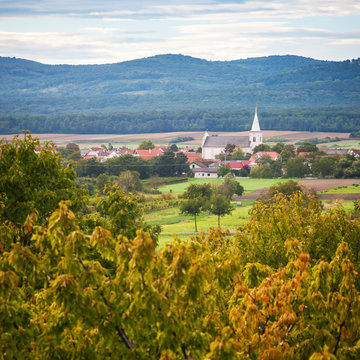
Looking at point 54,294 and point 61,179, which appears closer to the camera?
point 54,294

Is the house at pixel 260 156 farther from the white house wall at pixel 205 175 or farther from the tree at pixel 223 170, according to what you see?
the white house wall at pixel 205 175

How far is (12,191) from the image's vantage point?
12984 mm

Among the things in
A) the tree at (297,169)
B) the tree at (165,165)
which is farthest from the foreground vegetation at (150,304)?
the tree at (165,165)

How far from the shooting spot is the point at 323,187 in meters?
83.4

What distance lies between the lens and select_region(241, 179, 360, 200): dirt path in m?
73.1

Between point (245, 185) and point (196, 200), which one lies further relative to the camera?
point (245, 185)

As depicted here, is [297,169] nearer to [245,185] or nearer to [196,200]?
[245,185]

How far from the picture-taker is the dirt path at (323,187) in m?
73.1

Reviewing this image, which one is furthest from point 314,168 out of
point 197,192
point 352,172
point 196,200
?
point 196,200

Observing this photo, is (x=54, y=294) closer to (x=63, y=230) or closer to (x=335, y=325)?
(x=63, y=230)

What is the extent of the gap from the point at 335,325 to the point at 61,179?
8.10 metres

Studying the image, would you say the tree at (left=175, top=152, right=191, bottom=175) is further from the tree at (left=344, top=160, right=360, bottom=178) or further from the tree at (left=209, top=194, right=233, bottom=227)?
the tree at (left=209, top=194, right=233, bottom=227)

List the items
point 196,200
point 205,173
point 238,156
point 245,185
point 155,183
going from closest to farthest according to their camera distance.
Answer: point 196,200
point 245,185
point 155,183
point 205,173
point 238,156

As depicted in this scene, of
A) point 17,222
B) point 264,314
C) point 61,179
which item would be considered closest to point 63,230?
point 264,314
